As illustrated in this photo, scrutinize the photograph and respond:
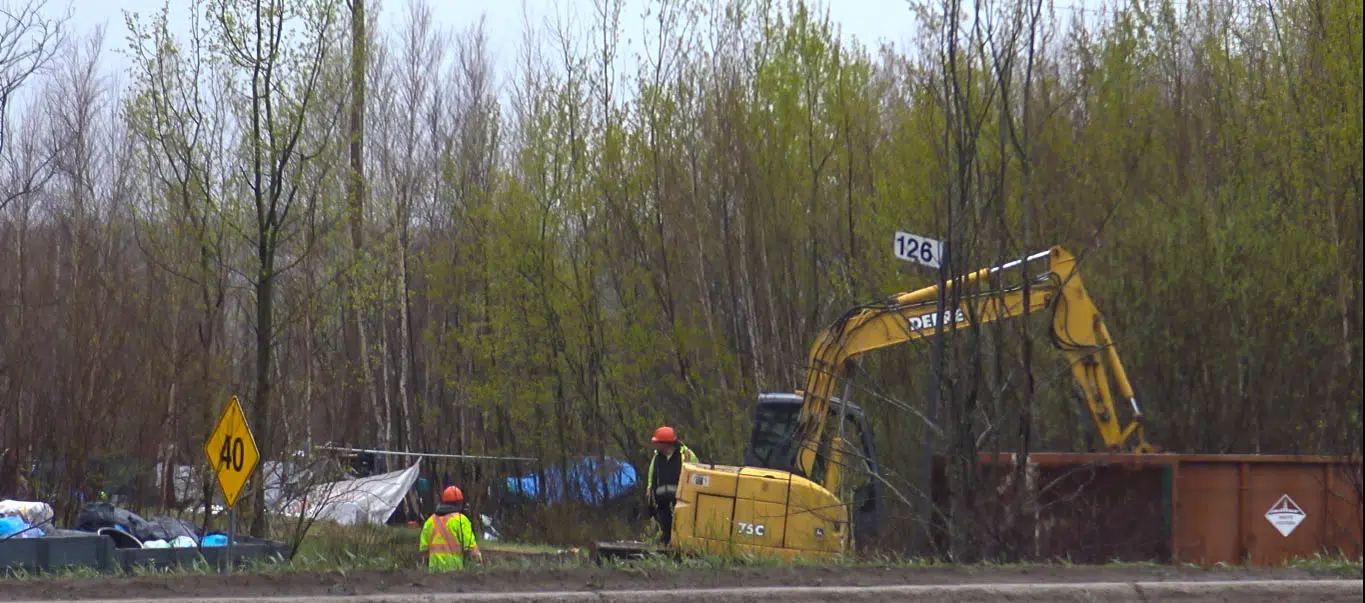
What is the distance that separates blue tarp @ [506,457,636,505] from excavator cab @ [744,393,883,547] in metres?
12.9

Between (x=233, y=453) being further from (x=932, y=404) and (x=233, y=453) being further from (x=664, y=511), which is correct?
(x=932, y=404)

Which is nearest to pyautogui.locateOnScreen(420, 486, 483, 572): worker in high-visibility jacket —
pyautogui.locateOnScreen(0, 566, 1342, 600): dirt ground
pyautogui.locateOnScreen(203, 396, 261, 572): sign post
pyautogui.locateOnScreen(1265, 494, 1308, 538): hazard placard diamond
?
pyautogui.locateOnScreen(203, 396, 261, 572): sign post

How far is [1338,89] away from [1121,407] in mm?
4480

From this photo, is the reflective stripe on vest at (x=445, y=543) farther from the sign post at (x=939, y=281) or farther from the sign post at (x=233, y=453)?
the sign post at (x=939, y=281)

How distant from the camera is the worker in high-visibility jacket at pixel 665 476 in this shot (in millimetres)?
14336

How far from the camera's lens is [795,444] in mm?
14477

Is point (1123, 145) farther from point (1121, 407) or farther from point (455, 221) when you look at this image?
point (455, 221)

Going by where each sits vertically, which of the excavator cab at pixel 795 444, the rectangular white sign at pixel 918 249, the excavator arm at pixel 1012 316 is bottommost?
the excavator cab at pixel 795 444

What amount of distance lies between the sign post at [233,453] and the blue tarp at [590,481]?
17.0 metres

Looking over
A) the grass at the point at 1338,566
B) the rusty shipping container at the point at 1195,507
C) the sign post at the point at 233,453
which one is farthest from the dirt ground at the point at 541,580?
the rusty shipping container at the point at 1195,507

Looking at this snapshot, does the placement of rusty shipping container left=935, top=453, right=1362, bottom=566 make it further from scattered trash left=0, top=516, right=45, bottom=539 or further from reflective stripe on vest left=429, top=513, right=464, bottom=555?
scattered trash left=0, top=516, right=45, bottom=539

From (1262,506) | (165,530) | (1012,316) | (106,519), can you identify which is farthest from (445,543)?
(1262,506)

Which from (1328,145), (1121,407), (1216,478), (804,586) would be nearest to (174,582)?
(804,586)

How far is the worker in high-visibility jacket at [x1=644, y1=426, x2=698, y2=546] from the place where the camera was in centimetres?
1434
